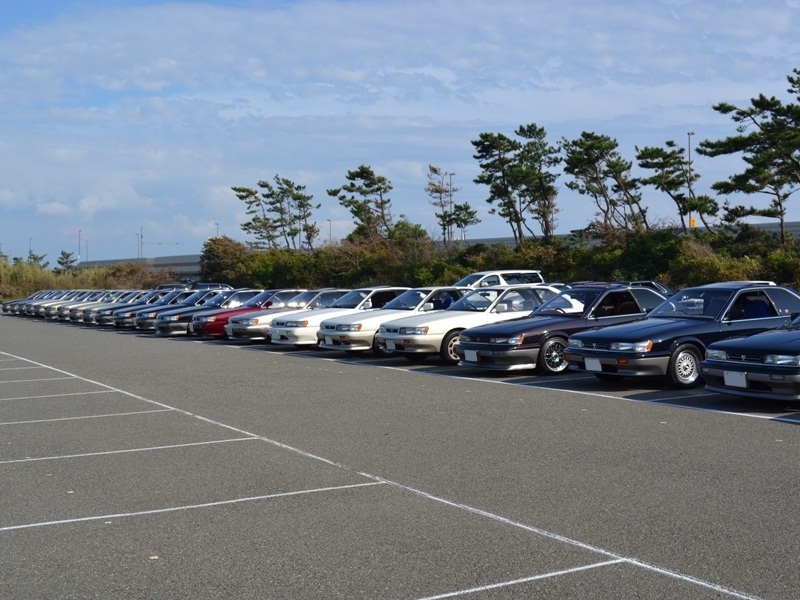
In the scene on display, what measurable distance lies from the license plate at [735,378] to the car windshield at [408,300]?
A: 31.5 ft

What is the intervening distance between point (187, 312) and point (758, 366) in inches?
832

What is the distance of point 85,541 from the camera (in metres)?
6.18

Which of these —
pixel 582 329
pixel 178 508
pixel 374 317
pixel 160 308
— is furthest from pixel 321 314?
pixel 178 508

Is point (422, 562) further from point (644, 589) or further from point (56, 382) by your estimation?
point (56, 382)

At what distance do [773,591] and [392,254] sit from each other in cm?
4314

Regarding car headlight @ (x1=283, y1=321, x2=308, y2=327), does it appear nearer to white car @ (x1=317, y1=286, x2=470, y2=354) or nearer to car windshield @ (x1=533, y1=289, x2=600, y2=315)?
white car @ (x1=317, y1=286, x2=470, y2=354)

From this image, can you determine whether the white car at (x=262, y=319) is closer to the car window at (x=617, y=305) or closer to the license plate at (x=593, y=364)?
the car window at (x=617, y=305)

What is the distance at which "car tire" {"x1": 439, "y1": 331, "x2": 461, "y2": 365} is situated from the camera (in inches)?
693

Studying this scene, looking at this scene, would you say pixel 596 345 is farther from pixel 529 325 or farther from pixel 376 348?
pixel 376 348

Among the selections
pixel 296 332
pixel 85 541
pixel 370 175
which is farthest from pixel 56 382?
pixel 370 175

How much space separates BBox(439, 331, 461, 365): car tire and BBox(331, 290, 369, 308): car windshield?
5.23 m

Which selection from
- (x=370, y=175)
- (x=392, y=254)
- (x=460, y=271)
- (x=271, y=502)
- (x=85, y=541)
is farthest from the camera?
(x=370, y=175)

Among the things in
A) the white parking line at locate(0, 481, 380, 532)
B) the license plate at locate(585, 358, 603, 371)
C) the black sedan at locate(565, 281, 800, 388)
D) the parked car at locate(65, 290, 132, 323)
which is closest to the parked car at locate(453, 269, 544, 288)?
the black sedan at locate(565, 281, 800, 388)

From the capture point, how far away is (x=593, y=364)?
1368 cm
